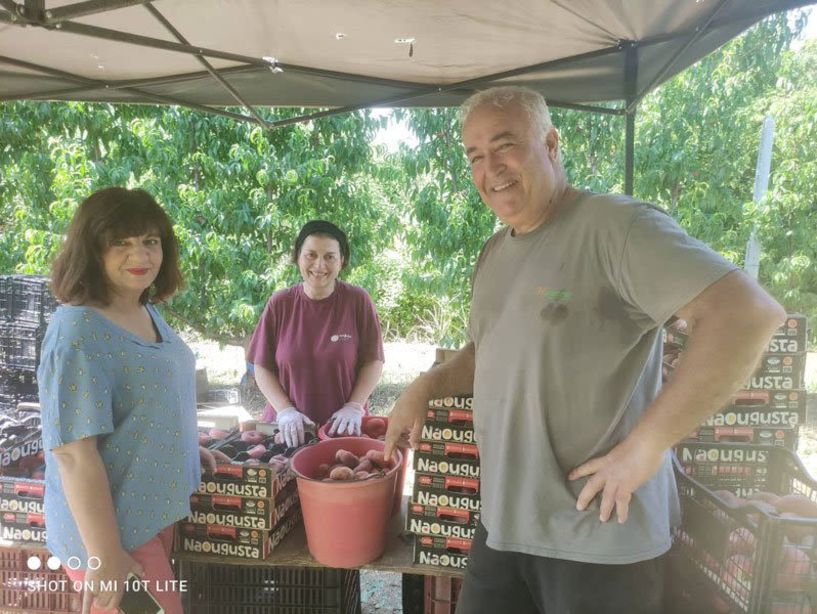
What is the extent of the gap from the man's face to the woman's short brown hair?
1120mm

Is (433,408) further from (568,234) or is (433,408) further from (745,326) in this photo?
(745,326)

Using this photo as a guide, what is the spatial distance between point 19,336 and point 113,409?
4.04 meters

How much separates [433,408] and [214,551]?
104cm

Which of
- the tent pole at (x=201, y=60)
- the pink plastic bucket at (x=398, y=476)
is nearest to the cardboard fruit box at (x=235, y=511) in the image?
the pink plastic bucket at (x=398, y=476)

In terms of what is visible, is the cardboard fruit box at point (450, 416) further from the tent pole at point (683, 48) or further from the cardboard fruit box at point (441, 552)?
the tent pole at point (683, 48)

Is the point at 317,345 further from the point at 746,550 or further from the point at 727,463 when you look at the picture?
the point at 746,550

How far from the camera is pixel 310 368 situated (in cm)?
311

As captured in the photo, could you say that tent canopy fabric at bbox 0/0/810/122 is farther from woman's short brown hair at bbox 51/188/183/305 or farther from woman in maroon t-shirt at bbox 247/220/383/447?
woman in maroon t-shirt at bbox 247/220/383/447

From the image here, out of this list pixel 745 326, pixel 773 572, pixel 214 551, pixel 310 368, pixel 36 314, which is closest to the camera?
pixel 745 326

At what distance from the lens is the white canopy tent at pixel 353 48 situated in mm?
2416

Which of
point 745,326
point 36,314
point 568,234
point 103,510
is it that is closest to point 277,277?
point 36,314

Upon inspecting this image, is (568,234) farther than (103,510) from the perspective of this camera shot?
No

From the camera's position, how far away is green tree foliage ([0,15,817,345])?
5.97 meters

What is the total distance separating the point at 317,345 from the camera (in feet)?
10.2
